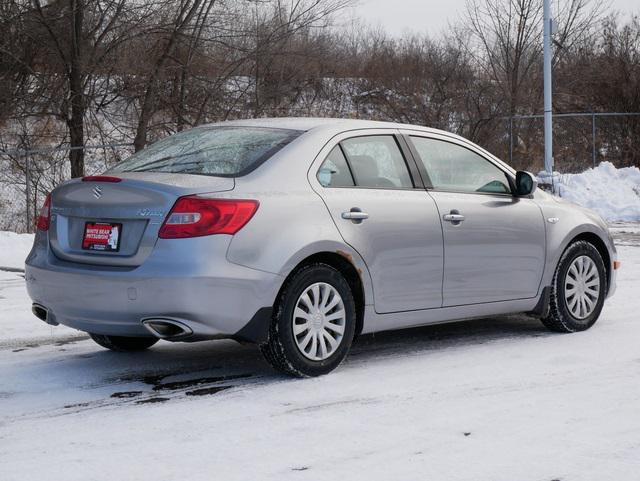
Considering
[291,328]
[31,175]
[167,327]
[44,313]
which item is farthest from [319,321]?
[31,175]

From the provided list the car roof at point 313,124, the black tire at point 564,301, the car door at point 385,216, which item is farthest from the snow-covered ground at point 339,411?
the car roof at point 313,124

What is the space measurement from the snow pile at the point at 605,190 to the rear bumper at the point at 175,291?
628 inches

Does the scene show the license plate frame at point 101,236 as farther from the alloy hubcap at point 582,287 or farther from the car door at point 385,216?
the alloy hubcap at point 582,287

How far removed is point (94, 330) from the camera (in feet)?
21.0

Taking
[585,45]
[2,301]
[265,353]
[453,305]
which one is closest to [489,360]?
[453,305]

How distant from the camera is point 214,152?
6852 mm

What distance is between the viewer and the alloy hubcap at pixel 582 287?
8367 millimetres

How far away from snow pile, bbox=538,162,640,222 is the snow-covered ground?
1369 centimetres

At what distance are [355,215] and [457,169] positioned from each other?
4.19ft

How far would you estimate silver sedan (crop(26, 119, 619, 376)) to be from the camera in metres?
6.14

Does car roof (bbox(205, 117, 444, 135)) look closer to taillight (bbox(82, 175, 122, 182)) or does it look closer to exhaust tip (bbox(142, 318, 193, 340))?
taillight (bbox(82, 175, 122, 182))

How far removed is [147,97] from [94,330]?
49.2ft

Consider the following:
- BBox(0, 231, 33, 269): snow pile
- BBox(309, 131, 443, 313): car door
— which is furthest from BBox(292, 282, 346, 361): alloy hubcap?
BBox(0, 231, 33, 269): snow pile

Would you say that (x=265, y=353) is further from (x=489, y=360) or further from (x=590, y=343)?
(x=590, y=343)
